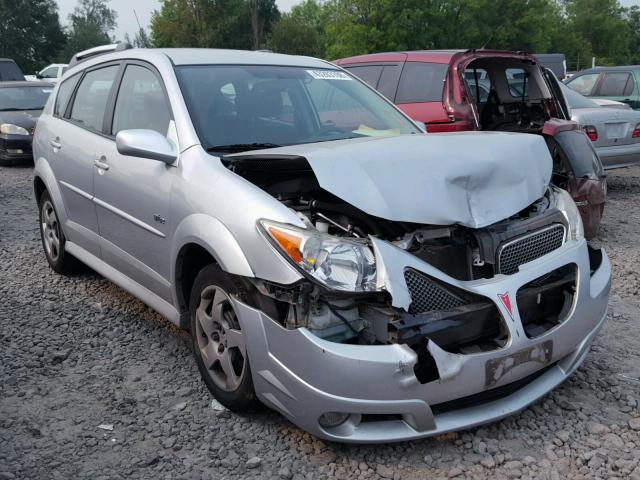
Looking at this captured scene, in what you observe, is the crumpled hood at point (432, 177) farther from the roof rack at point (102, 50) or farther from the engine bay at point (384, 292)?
the roof rack at point (102, 50)

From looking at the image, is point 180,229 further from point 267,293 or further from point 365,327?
point 365,327

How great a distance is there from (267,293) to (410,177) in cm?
82

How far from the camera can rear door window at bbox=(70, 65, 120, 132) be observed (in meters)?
4.54

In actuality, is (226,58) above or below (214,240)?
above

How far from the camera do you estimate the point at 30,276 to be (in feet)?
18.1

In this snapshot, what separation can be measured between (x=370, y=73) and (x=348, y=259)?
6.00 meters

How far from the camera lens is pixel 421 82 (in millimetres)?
7477

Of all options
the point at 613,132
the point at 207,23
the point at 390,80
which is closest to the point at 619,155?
the point at 613,132

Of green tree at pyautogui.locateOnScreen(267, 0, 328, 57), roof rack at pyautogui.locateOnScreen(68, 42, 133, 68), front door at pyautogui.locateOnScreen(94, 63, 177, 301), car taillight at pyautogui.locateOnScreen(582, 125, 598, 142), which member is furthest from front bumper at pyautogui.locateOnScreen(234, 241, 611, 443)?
green tree at pyautogui.locateOnScreen(267, 0, 328, 57)

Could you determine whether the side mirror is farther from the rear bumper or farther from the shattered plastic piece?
the rear bumper

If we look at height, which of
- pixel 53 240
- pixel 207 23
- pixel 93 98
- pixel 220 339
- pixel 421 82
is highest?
pixel 207 23

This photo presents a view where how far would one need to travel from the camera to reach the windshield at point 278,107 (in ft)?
12.1

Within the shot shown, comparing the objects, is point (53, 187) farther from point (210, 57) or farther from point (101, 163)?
point (210, 57)

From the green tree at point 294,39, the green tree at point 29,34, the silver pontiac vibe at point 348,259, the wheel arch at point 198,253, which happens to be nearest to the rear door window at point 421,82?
the silver pontiac vibe at point 348,259
